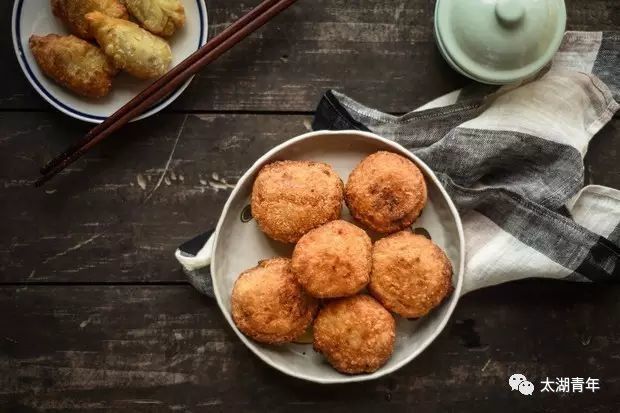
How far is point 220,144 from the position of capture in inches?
51.0

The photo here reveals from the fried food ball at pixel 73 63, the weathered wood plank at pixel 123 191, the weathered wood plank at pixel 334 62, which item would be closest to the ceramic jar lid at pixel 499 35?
the weathered wood plank at pixel 334 62

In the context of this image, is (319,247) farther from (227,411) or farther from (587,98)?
(587,98)

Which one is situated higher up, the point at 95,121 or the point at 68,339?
the point at 95,121

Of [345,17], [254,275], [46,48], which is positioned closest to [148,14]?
[46,48]

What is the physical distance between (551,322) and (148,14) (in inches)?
41.7

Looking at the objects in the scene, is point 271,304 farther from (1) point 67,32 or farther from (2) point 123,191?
(1) point 67,32

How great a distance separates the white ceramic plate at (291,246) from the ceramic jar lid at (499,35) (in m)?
0.22

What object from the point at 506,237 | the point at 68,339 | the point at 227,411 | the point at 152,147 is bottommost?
Answer: the point at 227,411

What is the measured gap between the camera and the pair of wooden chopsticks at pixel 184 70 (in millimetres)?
1182

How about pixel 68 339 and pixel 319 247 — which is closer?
pixel 319 247

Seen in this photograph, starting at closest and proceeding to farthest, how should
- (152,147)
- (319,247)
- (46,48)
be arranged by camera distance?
(319,247), (46,48), (152,147)

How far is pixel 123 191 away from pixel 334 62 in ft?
1.74

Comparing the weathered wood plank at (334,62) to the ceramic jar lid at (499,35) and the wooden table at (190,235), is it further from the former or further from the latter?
the ceramic jar lid at (499,35)

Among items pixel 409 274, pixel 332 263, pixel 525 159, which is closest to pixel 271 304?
pixel 332 263
